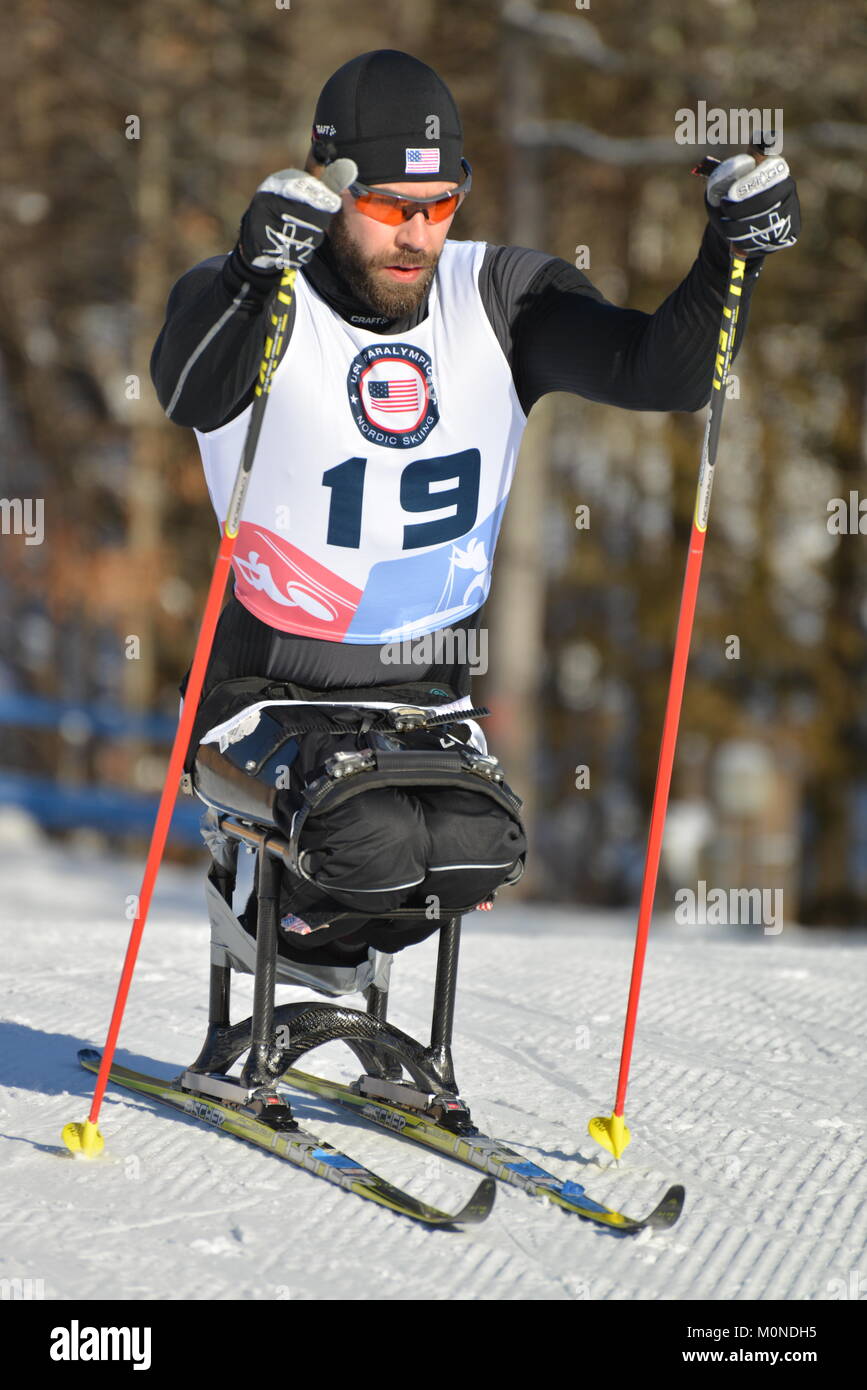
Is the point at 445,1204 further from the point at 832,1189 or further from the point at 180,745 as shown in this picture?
the point at 180,745

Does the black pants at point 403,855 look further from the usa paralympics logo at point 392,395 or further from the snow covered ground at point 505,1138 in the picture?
the usa paralympics logo at point 392,395

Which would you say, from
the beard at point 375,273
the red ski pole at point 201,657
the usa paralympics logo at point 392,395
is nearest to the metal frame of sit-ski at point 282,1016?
the red ski pole at point 201,657

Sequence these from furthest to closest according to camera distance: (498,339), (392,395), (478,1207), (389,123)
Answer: (498,339)
(392,395)
(389,123)
(478,1207)

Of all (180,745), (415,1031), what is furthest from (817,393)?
(180,745)

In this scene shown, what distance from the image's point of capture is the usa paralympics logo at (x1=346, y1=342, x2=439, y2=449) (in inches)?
118

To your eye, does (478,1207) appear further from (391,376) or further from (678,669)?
(391,376)

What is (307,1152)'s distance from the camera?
9.41 feet

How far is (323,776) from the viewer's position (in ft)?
9.14

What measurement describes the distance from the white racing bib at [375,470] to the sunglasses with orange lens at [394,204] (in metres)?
0.18

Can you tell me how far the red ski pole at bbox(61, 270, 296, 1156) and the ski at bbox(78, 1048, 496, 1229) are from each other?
242mm

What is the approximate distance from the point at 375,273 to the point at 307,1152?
1538 mm

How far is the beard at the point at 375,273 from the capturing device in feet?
9.68

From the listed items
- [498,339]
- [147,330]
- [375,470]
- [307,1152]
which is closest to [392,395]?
[375,470]
